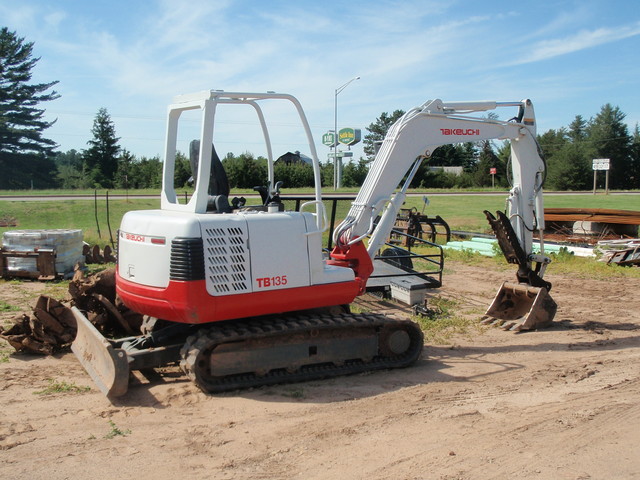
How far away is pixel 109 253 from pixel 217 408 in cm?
933

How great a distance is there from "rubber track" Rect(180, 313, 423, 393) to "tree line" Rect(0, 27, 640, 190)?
903 centimetres

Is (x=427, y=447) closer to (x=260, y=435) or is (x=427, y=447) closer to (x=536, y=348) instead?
(x=260, y=435)

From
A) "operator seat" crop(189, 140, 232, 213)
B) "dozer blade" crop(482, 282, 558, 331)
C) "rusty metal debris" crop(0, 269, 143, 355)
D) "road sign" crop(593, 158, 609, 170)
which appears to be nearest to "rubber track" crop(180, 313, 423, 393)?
"operator seat" crop(189, 140, 232, 213)

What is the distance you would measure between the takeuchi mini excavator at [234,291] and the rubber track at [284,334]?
0.04 ft

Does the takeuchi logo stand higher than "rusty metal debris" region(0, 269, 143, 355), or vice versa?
the takeuchi logo

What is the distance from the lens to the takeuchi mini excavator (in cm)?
545

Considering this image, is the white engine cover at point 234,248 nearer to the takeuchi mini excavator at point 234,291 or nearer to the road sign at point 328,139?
the takeuchi mini excavator at point 234,291

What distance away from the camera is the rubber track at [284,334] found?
5.57 metres

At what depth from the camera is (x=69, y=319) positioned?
7.14m

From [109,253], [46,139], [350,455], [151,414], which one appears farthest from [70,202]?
[46,139]

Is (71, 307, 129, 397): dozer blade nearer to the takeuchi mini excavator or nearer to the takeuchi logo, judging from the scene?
the takeuchi mini excavator

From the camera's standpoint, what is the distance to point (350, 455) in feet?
14.6

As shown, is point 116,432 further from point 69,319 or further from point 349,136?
point 349,136

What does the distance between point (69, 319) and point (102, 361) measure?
1.70m
